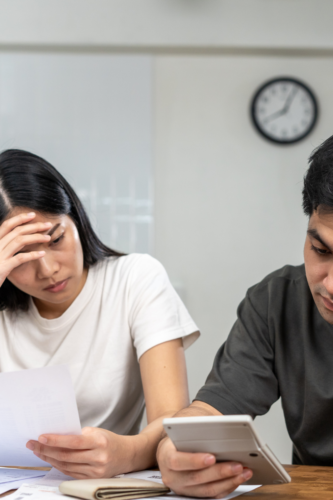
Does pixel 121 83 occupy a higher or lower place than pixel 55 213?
higher

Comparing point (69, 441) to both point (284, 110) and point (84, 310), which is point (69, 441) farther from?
point (284, 110)

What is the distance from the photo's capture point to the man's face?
3.25 ft

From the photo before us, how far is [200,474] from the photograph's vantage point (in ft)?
2.88

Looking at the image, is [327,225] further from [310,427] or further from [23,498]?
[23,498]

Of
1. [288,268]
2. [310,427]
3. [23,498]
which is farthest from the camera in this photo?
[288,268]

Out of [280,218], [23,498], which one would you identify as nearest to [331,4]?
[280,218]

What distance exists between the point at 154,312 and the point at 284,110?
213 cm

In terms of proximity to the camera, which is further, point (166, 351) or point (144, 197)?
point (144, 197)

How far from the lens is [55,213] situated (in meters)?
1.38

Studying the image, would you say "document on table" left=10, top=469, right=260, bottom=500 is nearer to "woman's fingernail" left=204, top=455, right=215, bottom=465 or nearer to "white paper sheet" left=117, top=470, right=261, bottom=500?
"white paper sheet" left=117, top=470, right=261, bottom=500

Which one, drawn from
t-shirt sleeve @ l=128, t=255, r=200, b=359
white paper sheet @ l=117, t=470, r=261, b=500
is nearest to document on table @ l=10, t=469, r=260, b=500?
white paper sheet @ l=117, t=470, r=261, b=500

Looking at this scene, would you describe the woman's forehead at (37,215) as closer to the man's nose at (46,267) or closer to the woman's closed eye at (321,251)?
the man's nose at (46,267)

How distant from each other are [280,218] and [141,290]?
187cm

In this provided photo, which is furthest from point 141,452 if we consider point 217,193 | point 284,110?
point 284,110
